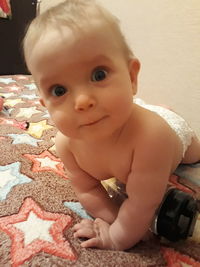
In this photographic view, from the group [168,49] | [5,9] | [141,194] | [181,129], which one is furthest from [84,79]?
[5,9]

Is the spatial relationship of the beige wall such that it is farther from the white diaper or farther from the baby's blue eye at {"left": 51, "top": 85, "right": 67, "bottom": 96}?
the baby's blue eye at {"left": 51, "top": 85, "right": 67, "bottom": 96}

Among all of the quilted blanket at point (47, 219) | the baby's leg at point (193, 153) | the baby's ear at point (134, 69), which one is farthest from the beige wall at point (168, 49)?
the baby's ear at point (134, 69)

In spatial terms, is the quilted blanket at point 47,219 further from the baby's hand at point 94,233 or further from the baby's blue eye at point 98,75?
the baby's blue eye at point 98,75

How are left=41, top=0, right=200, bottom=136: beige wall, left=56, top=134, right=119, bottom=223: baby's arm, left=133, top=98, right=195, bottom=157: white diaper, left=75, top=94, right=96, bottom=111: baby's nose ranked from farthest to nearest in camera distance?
left=41, top=0, right=200, bottom=136: beige wall, left=133, top=98, right=195, bottom=157: white diaper, left=56, top=134, right=119, bottom=223: baby's arm, left=75, top=94, right=96, bottom=111: baby's nose

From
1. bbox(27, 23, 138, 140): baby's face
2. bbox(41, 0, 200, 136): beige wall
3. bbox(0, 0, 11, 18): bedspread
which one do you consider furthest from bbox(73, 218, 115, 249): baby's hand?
bbox(0, 0, 11, 18): bedspread

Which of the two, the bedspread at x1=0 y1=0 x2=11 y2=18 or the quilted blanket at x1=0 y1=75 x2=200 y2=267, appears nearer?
the quilted blanket at x1=0 y1=75 x2=200 y2=267

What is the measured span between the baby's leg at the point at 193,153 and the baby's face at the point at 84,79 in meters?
0.37

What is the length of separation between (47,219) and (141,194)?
0.59ft

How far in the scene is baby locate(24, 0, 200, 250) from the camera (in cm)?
43

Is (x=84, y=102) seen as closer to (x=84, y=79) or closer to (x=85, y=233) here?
(x=84, y=79)

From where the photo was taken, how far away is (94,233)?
515 mm

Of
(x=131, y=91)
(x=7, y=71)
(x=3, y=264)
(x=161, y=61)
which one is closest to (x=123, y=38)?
(x=131, y=91)

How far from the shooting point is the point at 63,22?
0.44 meters

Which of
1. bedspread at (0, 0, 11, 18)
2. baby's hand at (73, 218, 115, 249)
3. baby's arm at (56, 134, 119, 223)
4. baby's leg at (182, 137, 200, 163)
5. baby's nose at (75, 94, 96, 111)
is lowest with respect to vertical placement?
baby's leg at (182, 137, 200, 163)
